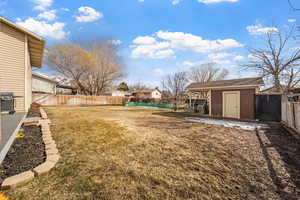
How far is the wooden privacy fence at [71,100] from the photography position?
1675 cm

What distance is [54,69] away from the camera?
21984mm

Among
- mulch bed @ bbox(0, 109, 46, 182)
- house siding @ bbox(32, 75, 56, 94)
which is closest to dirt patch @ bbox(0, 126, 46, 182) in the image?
mulch bed @ bbox(0, 109, 46, 182)

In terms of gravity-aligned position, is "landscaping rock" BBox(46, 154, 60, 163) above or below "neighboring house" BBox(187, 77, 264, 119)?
below

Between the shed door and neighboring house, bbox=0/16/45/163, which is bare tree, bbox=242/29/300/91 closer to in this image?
the shed door

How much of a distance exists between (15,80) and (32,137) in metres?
4.24

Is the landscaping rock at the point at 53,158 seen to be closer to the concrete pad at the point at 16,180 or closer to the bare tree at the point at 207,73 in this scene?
the concrete pad at the point at 16,180

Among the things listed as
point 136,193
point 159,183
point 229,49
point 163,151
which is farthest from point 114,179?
point 229,49

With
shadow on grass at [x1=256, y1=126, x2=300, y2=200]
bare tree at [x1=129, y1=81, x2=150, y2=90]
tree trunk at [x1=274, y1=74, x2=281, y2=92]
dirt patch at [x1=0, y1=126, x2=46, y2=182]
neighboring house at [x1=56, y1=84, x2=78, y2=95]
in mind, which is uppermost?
bare tree at [x1=129, y1=81, x2=150, y2=90]

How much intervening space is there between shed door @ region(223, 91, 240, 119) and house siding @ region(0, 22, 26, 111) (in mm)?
10868

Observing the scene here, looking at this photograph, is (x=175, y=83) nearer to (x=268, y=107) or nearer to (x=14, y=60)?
(x=268, y=107)

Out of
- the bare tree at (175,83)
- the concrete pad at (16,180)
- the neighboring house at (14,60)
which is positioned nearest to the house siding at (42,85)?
the neighboring house at (14,60)

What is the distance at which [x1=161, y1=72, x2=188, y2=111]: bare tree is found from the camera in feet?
75.6

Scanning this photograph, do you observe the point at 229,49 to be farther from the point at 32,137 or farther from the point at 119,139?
the point at 32,137

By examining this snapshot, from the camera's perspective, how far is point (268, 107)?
7.64 m
